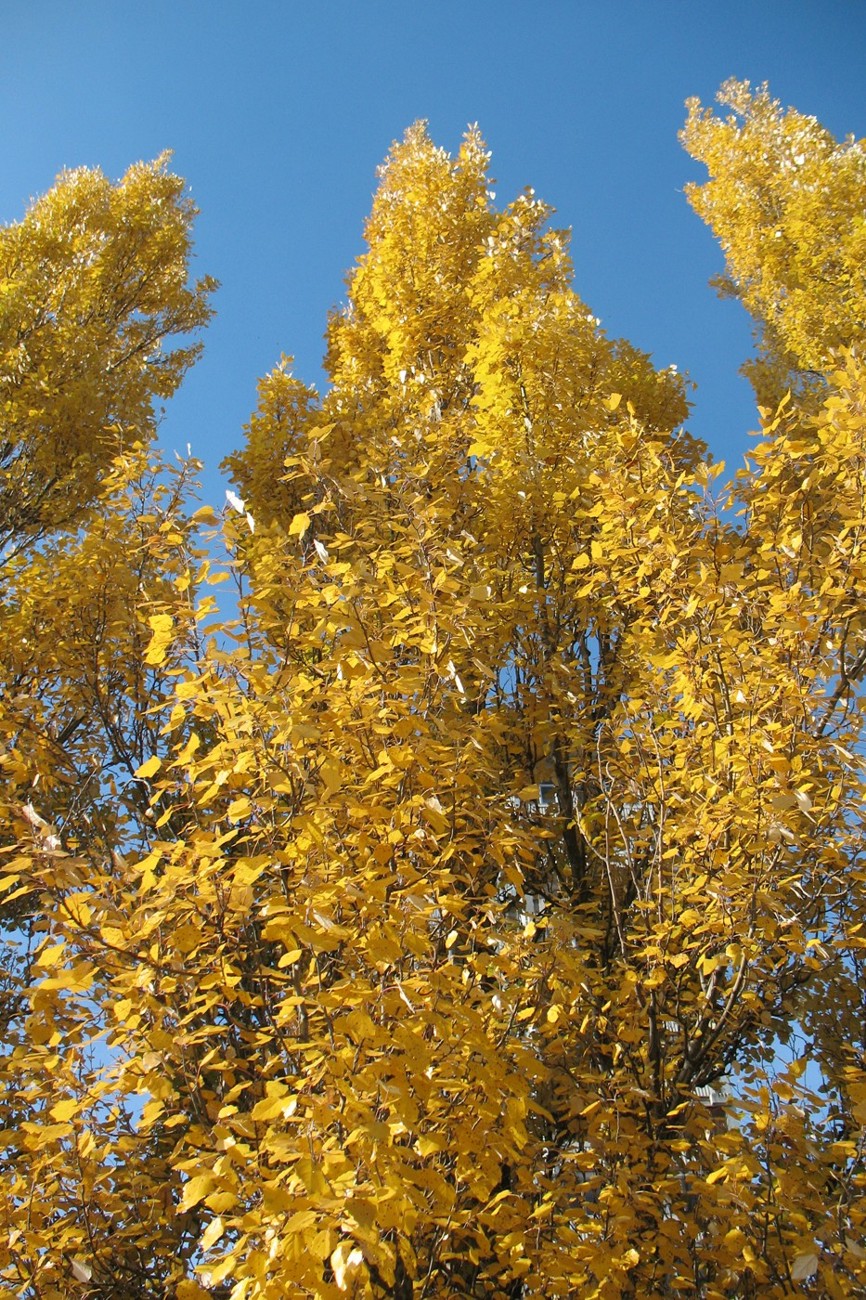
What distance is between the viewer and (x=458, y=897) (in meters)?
2.46

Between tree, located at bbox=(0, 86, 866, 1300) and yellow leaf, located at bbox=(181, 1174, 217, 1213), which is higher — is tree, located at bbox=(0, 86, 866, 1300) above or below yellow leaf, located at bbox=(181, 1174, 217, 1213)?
above

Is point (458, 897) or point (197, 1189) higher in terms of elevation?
point (458, 897)

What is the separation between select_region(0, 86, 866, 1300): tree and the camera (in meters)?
2.01

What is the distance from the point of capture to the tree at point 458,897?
2.01 m

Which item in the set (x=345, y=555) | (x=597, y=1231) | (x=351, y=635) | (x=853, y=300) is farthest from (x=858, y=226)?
(x=597, y=1231)

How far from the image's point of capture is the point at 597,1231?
2.59m

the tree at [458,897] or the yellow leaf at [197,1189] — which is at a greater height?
the tree at [458,897]

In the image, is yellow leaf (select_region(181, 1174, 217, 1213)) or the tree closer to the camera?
yellow leaf (select_region(181, 1174, 217, 1213))

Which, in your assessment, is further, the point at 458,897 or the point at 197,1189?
the point at 458,897

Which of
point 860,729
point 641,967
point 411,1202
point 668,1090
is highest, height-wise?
point 860,729

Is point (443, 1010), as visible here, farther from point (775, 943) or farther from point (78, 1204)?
point (775, 943)

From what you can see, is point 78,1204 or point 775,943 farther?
point 775,943

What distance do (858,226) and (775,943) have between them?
793 cm

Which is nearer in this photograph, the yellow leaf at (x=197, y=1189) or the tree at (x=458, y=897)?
the yellow leaf at (x=197, y=1189)
